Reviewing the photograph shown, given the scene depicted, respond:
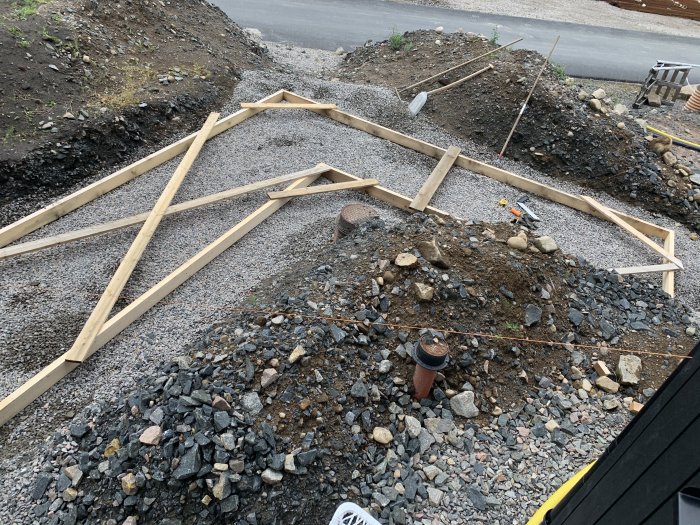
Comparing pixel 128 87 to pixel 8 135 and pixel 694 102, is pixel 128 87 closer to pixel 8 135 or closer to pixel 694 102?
pixel 8 135

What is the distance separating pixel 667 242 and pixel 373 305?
4575 millimetres

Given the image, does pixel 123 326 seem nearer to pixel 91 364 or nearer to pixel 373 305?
pixel 91 364

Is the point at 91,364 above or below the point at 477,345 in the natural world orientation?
below

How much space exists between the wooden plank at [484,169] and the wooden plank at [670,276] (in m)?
0.15

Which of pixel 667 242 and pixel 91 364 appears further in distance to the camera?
pixel 667 242

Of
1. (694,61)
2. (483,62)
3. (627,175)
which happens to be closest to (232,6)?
(483,62)

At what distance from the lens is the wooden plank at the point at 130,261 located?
13.1 ft

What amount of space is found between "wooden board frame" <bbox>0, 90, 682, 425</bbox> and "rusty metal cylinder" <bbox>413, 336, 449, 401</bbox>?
2663 mm

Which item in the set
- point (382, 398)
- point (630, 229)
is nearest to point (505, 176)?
point (630, 229)

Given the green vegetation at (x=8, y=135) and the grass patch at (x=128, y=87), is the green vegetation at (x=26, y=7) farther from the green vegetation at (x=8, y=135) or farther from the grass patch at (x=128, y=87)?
the green vegetation at (x=8, y=135)

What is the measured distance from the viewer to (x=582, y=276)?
4941 millimetres

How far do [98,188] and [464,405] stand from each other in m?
5.04

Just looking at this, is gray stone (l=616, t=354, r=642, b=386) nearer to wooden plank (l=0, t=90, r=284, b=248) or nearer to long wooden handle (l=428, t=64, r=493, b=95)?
long wooden handle (l=428, t=64, r=493, b=95)

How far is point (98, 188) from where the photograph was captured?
5.68m
